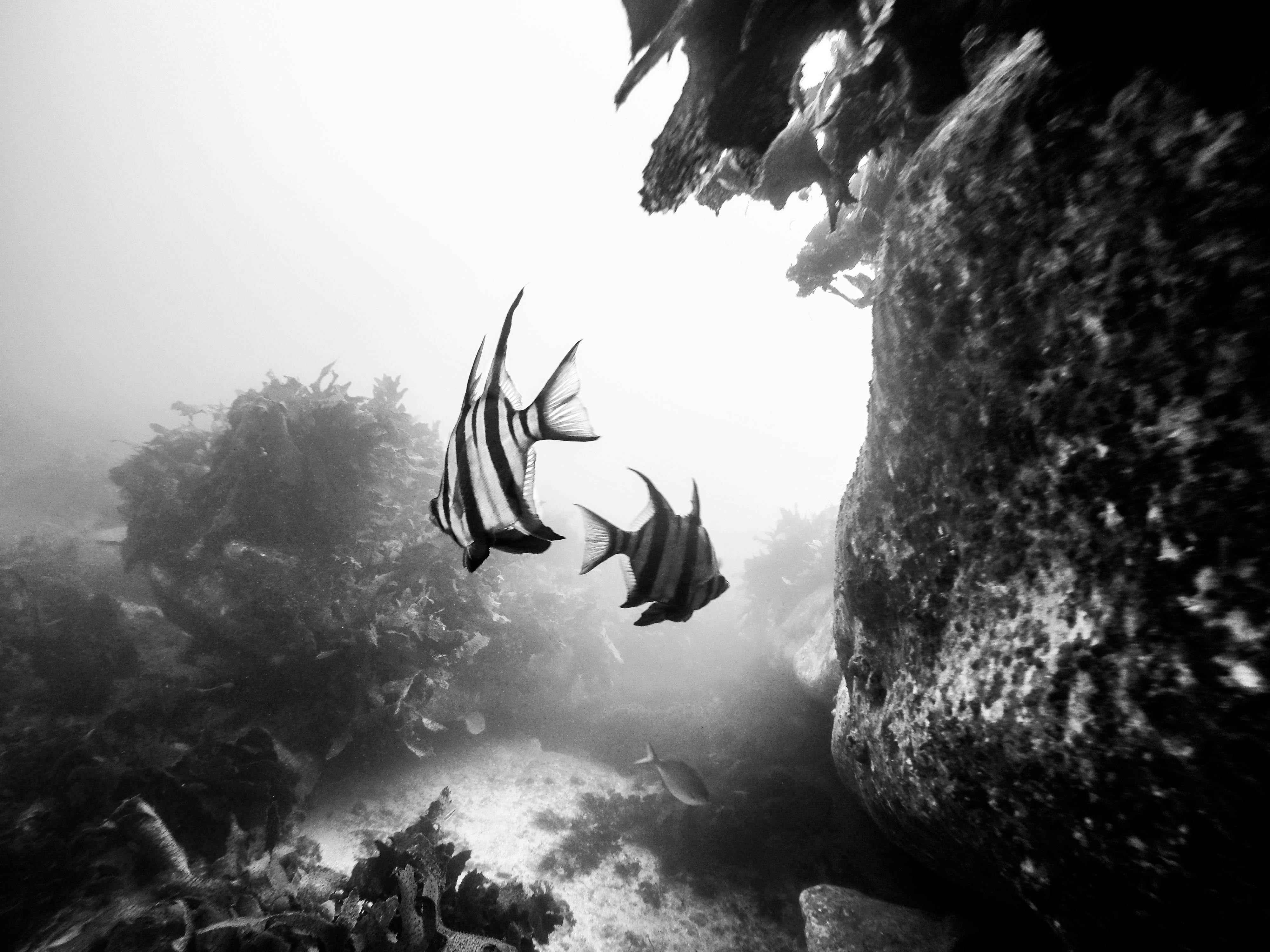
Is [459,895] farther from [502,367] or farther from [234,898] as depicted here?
[502,367]

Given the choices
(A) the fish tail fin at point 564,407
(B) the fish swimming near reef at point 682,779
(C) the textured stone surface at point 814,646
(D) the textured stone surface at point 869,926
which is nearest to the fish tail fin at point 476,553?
(A) the fish tail fin at point 564,407

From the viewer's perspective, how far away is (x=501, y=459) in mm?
1209

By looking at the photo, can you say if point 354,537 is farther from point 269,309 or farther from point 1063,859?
point 269,309

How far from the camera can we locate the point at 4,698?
487 cm

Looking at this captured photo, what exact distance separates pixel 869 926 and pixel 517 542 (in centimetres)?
382

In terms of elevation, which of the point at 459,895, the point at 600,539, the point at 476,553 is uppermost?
the point at 600,539

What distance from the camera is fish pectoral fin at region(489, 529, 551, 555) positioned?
121 cm

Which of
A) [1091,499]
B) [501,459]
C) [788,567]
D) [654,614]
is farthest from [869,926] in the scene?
[788,567]

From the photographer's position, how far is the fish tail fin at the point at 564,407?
1199 mm

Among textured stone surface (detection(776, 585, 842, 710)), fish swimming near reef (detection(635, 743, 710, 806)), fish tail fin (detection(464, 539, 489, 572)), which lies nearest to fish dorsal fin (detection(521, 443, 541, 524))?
fish tail fin (detection(464, 539, 489, 572))

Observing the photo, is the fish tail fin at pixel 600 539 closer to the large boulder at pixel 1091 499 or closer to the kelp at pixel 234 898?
the large boulder at pixel 1091 499

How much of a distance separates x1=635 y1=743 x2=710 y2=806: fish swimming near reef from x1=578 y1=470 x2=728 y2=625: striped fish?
11.7 ft

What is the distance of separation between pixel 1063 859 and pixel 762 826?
449 cm

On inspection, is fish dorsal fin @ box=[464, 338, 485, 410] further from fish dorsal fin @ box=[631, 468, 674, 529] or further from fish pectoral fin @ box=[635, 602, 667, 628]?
fish pectoral fin @ box=[635, 602, 667, 628]
